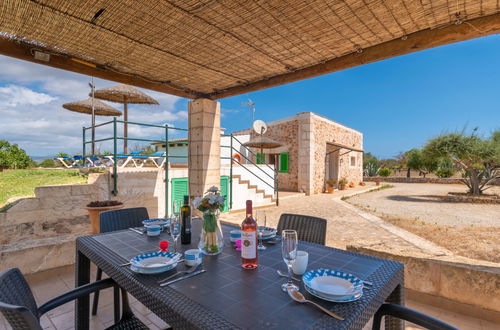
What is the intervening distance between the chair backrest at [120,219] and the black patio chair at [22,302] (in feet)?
2.68

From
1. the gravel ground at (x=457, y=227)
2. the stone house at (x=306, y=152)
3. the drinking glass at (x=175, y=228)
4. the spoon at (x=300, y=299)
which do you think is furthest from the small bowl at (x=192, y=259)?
the stone house at (x=306, y=152)

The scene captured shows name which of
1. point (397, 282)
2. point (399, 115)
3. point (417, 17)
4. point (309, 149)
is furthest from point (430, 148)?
point (399, 115)

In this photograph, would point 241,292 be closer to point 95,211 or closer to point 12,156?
point 95,211

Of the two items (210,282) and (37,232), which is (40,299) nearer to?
(37,232)

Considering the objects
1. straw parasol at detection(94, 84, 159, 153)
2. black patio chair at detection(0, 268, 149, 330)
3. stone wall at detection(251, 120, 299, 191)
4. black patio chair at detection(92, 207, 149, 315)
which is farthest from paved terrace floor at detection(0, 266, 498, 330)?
stone wall at detection(251, 120, 299, 191)

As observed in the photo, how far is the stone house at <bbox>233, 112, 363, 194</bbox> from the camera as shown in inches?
425

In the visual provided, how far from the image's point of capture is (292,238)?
1073 mm

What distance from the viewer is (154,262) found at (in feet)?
4.00

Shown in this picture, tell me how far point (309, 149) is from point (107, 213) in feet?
31.1

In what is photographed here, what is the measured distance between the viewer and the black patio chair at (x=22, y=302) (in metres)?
0.71

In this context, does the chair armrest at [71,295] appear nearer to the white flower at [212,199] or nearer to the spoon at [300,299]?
the white flower at [212,199]

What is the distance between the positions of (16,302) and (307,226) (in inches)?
63.4

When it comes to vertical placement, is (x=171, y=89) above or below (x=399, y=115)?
below

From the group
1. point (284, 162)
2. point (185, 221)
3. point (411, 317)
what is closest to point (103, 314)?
point (185, 221)
